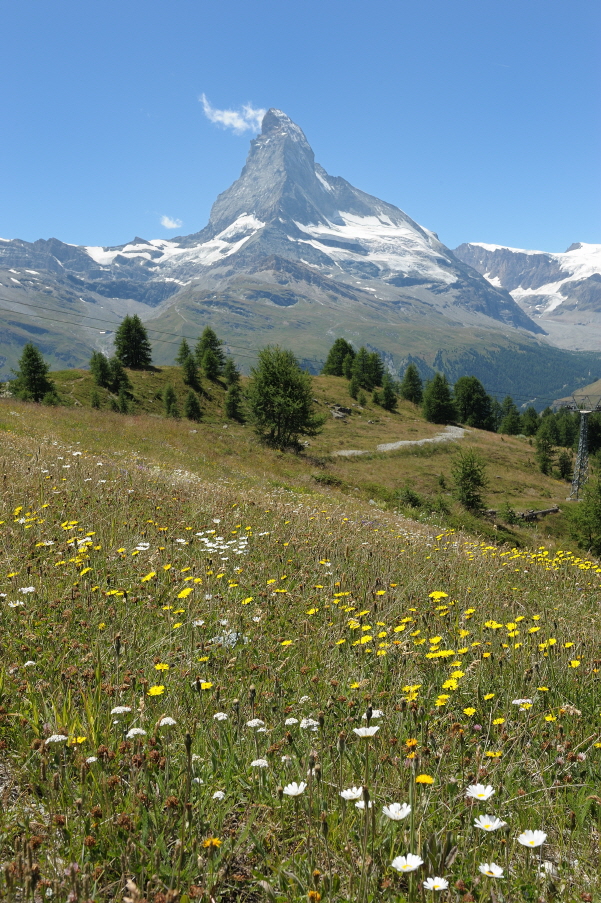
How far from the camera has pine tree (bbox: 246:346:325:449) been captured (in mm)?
38250

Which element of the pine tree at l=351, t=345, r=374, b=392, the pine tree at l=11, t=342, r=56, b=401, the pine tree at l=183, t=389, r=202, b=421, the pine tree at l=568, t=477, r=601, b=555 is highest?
the pine tree at l=351, t=345, r=374, b=392

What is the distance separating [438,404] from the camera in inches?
3275

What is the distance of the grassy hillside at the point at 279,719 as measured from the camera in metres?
1.96

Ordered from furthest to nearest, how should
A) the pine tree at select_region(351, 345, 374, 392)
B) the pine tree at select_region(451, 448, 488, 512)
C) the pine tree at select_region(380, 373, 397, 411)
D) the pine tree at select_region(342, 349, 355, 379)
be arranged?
1. the pine tree at select_region(342, 349, 355, 379)
2. the pine tree at select_region(351, 345, 374, 392)
3. the pine tree at select_region(380, 373, 397, 411)
4. the pine tree at select_region(451, 448, 488, 512)

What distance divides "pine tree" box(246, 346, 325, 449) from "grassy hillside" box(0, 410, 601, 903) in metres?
31.3

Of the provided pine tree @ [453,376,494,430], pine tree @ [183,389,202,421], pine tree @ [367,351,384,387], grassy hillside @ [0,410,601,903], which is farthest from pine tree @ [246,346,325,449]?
pine tree @ [453,376,494,430]

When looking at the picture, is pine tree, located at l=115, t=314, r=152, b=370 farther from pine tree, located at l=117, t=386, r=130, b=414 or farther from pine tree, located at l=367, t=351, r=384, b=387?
pine tree, located at l=367, t=351, r=384, b=387

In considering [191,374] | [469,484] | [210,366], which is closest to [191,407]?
[191,374]

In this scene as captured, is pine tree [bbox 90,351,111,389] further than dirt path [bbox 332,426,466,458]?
Yes

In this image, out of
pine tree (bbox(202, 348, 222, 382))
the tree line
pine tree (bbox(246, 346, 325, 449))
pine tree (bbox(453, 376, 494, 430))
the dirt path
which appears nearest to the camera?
pine tree (bbox(246, 346, 325, 449))

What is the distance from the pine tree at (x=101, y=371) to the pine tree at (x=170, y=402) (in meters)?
7.77

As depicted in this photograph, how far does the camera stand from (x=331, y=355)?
333 ft

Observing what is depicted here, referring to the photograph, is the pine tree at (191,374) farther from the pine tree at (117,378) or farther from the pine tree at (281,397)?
the pine tree at (281,397)

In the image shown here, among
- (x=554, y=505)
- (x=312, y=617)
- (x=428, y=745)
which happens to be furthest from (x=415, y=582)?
(x=554, y=505)
